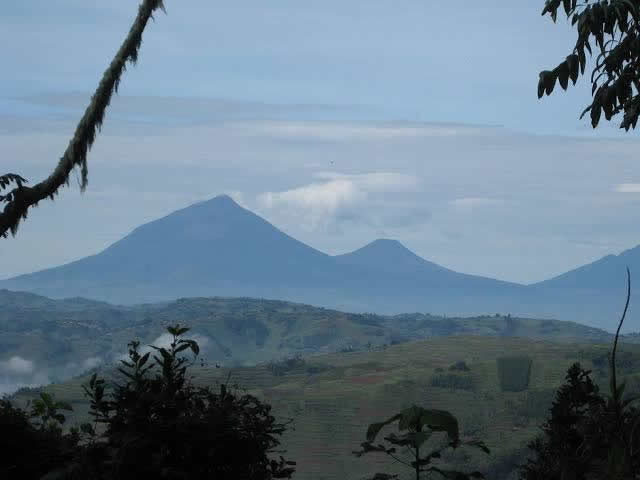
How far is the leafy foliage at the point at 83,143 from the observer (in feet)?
33.1

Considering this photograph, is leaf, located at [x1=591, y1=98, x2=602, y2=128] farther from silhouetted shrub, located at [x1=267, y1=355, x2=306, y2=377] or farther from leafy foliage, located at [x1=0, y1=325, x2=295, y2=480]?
silhouetted shrub, located at [x1=267, y1=355, x2=306, y2=377]

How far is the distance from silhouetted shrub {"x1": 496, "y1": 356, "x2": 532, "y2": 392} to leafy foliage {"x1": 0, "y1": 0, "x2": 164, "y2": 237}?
138283 millimetres

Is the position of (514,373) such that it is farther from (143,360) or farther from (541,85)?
(143,360)

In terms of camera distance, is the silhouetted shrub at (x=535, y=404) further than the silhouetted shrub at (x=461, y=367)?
No

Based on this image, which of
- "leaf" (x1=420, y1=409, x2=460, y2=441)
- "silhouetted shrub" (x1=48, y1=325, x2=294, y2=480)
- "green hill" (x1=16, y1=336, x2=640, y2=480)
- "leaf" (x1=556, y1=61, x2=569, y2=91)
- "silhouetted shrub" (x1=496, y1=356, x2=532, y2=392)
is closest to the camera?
"leaf" (x1=420, y1=409, x2=460, y2=441)

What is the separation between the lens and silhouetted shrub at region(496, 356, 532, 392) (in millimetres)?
146788

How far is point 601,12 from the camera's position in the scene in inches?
344

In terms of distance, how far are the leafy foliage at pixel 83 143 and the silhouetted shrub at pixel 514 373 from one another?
138283 millimetres

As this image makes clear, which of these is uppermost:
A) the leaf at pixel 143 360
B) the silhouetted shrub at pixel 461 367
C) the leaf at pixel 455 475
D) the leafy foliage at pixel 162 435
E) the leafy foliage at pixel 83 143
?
the silhouetted shrub at pixel 461 367

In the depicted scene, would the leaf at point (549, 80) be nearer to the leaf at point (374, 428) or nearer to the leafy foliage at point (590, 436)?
the leafy foliage at point (590, 436)

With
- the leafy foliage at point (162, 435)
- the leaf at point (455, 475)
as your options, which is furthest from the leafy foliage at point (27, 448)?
the leaf at point (455, 475)

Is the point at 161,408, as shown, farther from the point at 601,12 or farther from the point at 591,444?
the point at 601,12

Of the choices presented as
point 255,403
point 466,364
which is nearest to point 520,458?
point 466,364

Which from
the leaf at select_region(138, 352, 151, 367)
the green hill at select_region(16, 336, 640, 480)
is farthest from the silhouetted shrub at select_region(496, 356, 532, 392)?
the leaf at select_region(138, 352, 151, 367)
